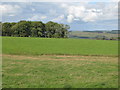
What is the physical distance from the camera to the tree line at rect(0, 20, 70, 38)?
6846 centimetres

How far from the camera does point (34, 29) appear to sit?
6925 centimetres

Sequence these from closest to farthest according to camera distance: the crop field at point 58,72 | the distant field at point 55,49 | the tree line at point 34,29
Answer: the crop field at point 58,72 < the distant field at point 55,49 < the tree line at point 34,29

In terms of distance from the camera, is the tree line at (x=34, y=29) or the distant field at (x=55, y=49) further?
the tree line at (x=34, y=29)

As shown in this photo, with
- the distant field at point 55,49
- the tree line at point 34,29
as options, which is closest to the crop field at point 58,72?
the distant field at point 55,49

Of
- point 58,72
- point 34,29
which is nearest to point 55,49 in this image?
point 58,72

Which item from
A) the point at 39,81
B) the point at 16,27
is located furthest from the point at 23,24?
the point at 39,81

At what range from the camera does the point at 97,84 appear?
18.5ft

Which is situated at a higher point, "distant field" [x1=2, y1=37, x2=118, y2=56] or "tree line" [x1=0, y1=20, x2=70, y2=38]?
"tree line" [x1=0, y1=20, x2=70, y2=38]

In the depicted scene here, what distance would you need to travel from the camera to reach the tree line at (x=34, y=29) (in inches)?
2695

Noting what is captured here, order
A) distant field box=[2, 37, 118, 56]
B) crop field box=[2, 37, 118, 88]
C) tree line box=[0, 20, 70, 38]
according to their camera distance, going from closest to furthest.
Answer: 1. crop field box=[2, 37, 118, 88]
2. distant field box=[2, 37, 118, 56]
3. tree line box=[0, 20, 70, 38]

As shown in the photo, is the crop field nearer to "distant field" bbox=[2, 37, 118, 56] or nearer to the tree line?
"distant field" bbox=[2, 37, 118, 56]

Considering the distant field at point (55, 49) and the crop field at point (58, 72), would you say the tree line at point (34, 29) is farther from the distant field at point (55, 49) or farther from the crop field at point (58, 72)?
the crop field at point (58, 72)

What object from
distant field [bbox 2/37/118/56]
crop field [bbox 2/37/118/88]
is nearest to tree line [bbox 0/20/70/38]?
distant field [bbox 2/37/118/56]

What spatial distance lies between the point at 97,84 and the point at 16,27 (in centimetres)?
6732
